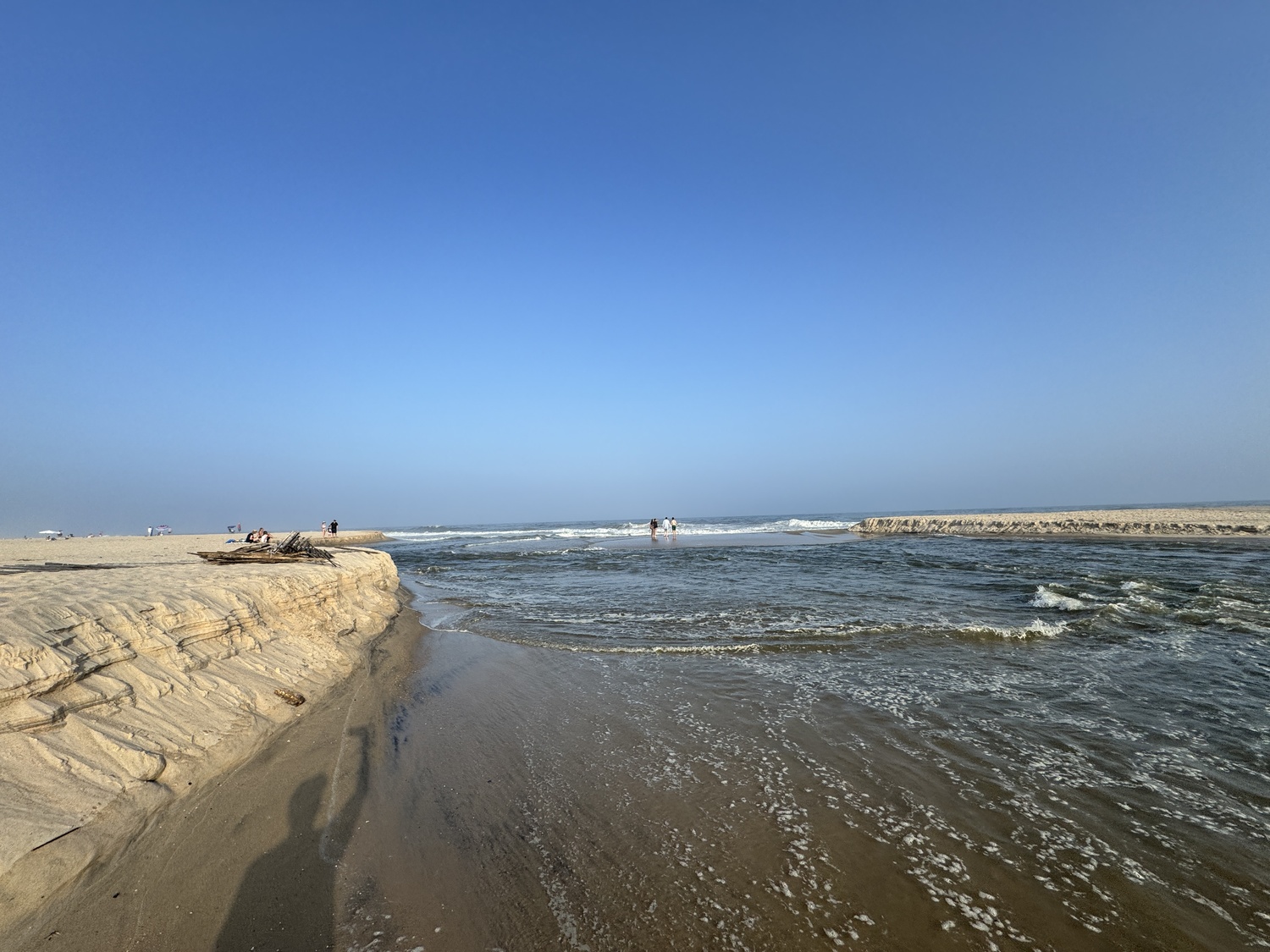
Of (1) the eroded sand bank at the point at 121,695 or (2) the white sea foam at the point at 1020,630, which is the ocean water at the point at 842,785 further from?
(1) the eroded sand bank at the point at 121,695

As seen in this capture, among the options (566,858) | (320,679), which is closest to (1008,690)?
(566,858)

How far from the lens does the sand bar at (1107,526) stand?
32062mm

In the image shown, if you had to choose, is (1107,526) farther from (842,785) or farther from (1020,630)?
(842,785)

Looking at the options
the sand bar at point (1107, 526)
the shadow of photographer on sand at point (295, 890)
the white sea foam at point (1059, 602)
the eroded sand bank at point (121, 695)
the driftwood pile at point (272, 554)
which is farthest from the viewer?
the sand bar at point (1107, 526)

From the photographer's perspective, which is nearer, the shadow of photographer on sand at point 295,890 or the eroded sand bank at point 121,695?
the shadow of photographer on sand at point 295,890

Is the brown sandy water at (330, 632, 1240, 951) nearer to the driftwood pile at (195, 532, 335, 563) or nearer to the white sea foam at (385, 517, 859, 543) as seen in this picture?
the driftwood pile at (195, 532, 335, 563)

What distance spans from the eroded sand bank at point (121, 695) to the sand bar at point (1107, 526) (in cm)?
4456

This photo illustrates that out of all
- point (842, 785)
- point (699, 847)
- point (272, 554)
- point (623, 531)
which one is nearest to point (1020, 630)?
point (842, 785)

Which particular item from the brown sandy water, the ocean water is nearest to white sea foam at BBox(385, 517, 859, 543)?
the ocean water

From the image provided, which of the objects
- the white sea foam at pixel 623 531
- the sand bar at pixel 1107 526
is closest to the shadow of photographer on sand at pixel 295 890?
the sand bar at pixel 1107 526

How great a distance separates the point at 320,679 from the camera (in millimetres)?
7371

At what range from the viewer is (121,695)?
483cm

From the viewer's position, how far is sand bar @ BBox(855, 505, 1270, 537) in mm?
32062

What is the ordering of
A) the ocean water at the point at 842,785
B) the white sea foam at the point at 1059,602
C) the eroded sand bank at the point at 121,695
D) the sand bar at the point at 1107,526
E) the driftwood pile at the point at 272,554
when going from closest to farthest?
the ocean water at the point at 842,785 → the eroded sand bank at the point at 121,695 → the white sea foam at the point at 1059,602 → the driftwood pile at the point at 272,554 → the sand bar at the point at 1107,526
